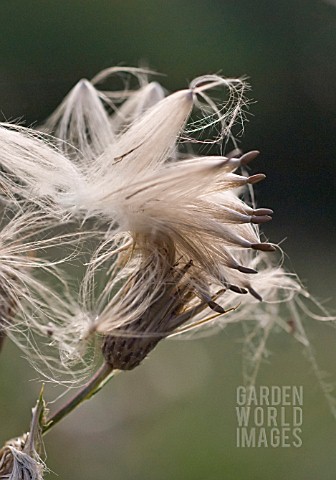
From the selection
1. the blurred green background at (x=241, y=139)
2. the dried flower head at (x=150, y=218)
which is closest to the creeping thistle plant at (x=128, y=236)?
the dried flower head at (x=150, y=218)

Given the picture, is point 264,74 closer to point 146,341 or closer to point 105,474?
point 105,474

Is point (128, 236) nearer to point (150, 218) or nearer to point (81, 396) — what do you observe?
point (150, 218)

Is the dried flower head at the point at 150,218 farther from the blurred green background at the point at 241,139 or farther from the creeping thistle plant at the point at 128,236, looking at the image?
the blurred green background at the point at 241,139

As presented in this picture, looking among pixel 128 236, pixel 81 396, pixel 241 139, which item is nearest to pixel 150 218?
pixel 128 236

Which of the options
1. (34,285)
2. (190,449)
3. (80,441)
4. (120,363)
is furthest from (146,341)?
(190,449)

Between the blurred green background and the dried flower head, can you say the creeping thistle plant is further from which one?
the blurred green background

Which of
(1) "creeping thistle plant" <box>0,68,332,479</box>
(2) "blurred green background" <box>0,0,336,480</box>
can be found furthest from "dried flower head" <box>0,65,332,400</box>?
(2) "blurred green background" <box>0,0,336,480</box>
